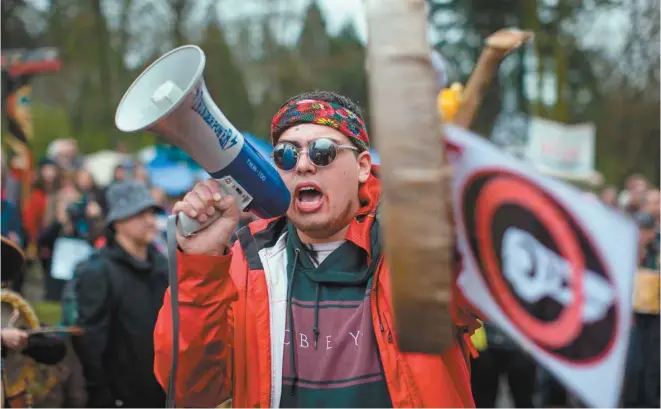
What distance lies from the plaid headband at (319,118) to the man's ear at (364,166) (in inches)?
1.0

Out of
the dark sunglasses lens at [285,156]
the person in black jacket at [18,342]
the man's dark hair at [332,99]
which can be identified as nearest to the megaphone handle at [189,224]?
the dark sunglasses lens at [285,156]

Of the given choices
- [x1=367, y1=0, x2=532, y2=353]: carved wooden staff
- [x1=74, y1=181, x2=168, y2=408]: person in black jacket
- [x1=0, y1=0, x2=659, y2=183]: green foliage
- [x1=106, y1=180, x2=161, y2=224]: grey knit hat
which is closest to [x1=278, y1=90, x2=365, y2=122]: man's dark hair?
[x1=367, y1=0, x2=532, y2=353]: carved wooden staff

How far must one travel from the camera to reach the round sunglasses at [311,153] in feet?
8.54

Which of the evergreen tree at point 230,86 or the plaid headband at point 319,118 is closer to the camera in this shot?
the plaid headband at point 319,118

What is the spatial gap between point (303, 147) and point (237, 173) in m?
0.33

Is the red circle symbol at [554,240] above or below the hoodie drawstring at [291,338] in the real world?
above

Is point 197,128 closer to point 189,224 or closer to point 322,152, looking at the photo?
point 189,224

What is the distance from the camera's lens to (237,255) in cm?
272

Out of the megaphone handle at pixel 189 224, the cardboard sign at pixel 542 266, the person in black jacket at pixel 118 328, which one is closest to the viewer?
the cardboard sign at pixel 542 266

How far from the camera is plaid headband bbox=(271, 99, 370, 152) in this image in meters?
2.68

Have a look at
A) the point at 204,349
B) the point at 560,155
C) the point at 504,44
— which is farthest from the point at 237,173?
the point at 560,155

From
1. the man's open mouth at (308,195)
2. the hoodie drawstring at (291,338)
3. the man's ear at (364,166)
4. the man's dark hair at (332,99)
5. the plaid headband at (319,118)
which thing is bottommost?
the hoodie drawstring at (291,338)

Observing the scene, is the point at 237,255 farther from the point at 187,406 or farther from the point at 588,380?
the point at 588,380

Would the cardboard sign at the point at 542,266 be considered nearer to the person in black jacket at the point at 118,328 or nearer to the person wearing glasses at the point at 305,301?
the person wearing glasses at the point at 305,301
